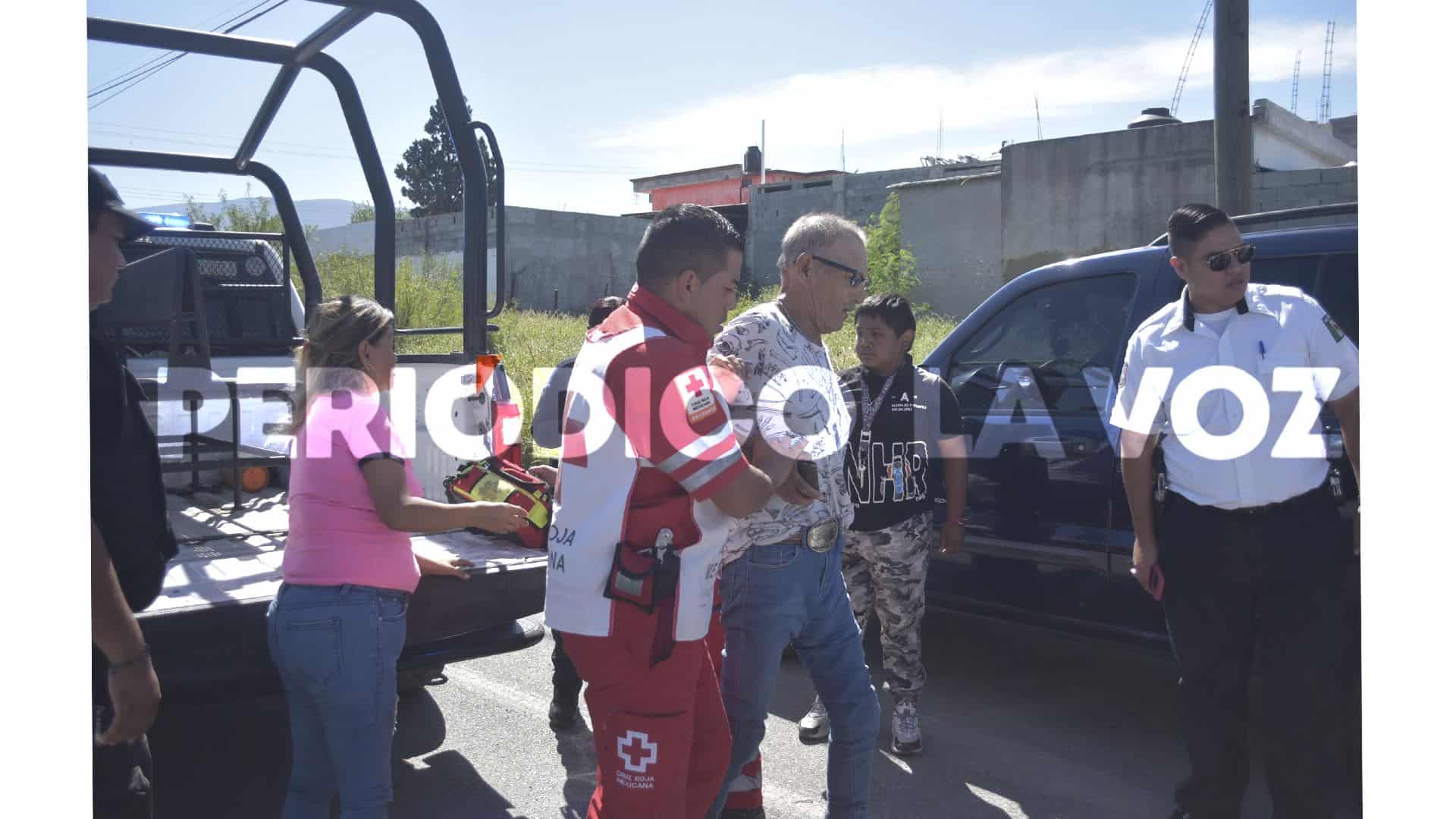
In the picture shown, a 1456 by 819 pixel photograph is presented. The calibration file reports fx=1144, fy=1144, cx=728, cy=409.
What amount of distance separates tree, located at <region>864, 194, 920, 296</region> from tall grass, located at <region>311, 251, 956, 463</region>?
2.61ft

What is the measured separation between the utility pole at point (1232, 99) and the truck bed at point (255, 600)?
14.1 ft

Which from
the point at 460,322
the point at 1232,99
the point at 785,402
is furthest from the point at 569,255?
the point at 785,402

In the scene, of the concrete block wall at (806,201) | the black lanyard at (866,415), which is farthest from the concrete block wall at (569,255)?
the black lanyard at (866,415)

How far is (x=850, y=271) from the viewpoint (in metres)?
3.03

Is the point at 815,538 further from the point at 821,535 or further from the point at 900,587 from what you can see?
the point at 900,587

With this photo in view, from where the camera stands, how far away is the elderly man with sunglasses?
9.48ft

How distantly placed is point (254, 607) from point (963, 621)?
3951 millimetres

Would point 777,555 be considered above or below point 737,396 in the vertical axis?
below

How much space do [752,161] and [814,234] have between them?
43.5m

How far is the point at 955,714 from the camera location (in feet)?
15.6

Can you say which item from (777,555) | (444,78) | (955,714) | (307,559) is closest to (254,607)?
(307,559)

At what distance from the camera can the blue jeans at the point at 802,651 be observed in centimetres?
289

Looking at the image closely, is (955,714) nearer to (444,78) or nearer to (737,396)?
(737,396)

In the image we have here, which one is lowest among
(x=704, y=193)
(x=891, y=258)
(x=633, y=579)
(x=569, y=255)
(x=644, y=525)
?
(x=633, y=579)
